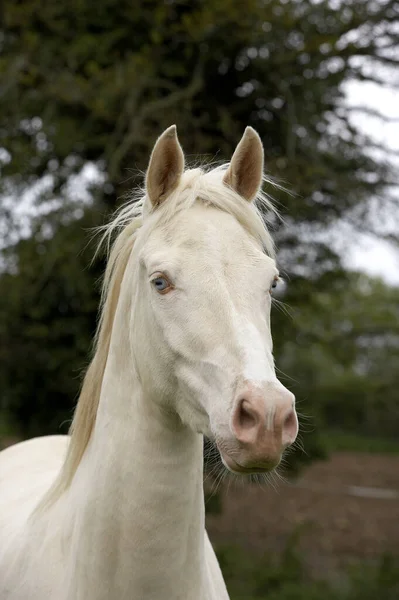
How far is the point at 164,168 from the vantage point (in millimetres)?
2195

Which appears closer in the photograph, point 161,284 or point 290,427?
point 290,427

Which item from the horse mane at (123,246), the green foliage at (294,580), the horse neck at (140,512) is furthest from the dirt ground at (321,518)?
the horse neck at (140,512)

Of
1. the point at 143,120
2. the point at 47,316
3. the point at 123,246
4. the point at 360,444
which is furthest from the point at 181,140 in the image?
the point at 360,444

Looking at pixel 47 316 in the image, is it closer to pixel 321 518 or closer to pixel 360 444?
pixel 321 518

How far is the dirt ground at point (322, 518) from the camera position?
27.9ft

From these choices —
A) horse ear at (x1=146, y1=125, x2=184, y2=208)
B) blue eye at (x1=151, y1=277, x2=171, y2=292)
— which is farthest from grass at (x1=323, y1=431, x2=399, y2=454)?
blue eye at (x1=151, y1=277, x2=171, y2=292)

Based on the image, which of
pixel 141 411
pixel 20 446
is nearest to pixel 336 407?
pixel 20 446

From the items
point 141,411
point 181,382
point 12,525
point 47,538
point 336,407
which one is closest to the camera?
point 181,382

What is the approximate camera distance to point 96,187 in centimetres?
652

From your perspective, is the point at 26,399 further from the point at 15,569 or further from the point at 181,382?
the point at 181,382

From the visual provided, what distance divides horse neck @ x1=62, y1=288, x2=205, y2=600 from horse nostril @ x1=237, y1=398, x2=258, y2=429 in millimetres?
447

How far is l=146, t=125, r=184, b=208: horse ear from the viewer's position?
7.05 ft

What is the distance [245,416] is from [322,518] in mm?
9428

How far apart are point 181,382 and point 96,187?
4762 millimetres
